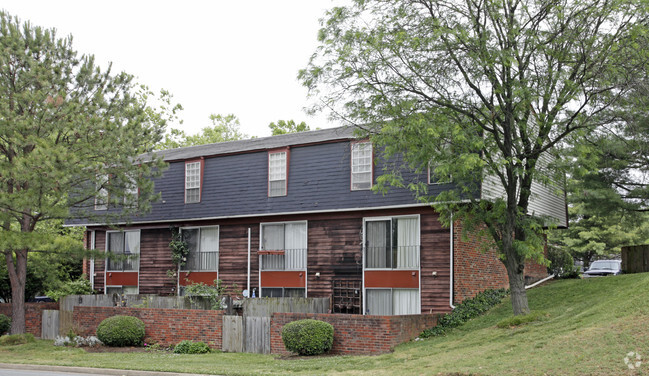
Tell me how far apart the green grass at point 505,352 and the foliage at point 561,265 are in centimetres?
643

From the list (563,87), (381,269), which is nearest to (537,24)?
(563,87)

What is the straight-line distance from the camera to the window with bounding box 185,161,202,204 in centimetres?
3075

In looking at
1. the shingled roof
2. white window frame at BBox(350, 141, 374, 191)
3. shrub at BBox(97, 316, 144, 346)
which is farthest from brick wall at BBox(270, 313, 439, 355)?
the shingled roof

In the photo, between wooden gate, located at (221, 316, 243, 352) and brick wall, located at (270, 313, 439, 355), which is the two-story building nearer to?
brick wall, located at (270, 313, 439, 355)

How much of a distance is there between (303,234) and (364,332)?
8.68 m

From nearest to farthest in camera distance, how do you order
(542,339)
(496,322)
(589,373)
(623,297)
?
(589,373) < (542,339) < (623,297) < (496,322)

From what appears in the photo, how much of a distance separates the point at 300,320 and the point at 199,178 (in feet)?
40.5

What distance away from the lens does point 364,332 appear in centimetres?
1975

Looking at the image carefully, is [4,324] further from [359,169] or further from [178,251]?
[359,169]

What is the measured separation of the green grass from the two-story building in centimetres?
316

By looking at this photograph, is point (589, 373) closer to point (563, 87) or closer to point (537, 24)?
point (563, 87)

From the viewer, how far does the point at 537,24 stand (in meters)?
19.8

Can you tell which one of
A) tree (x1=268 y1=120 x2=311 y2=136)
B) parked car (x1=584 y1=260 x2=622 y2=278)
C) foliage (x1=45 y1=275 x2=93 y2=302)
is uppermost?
tree (x1=268 y1=120 x2=311 y2=136)

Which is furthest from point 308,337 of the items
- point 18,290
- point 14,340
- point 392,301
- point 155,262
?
point 155,262
